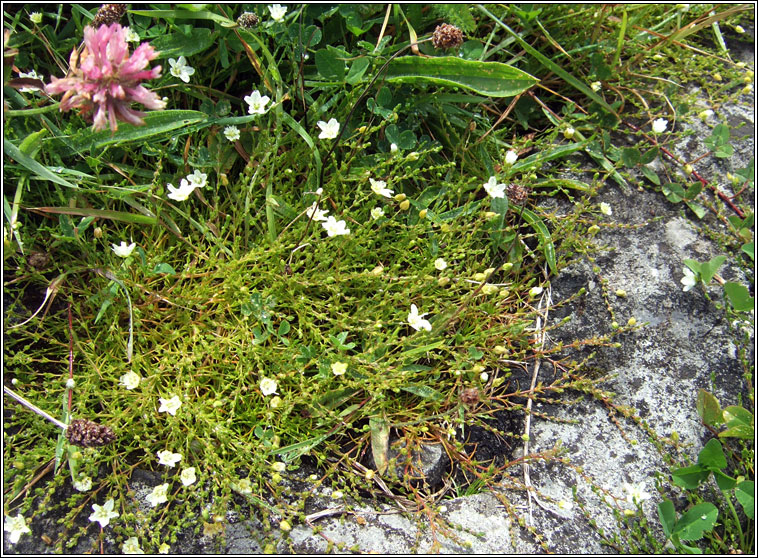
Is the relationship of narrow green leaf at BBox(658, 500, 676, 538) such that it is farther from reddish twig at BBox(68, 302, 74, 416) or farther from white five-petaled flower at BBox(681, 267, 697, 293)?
reddish twig at BBox(68, 302, 74, 416)

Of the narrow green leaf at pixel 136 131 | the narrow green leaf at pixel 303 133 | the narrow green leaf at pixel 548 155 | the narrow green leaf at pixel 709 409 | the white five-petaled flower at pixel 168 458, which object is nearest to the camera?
the white five-petaled flower at pixel 168 458

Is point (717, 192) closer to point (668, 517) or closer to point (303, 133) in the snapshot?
point (668, 517)

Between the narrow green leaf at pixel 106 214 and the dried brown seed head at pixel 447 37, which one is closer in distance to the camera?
the narrow green leaf at pixel 106 214

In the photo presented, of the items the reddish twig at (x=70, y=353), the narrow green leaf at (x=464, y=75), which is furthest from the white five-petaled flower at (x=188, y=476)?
the narrow green leaf at (x=464, y=75)

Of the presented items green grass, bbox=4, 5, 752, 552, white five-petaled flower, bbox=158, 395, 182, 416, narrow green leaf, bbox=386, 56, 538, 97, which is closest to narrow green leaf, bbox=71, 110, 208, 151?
green grass, bbox=4, 5, 752, 552

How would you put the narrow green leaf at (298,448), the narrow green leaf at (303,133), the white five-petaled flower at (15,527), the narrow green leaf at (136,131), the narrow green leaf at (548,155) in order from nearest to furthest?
1. the white five-petaled flower at (15,527)
2. the narrow green leaf at (298,448)
3. the narrow green leaf at (136,131)
4. the narrow green leaf at (303,133)
5. the narrow green leaf at (548,155)

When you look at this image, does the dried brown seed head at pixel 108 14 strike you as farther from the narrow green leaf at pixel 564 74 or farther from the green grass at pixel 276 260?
the narrow green leaf at pixel 564 74

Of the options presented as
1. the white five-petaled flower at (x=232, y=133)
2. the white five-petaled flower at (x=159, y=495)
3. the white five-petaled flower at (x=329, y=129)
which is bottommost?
the white five-petaled flower at (x=159, y=495)

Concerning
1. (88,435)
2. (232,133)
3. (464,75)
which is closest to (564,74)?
(464,75)
